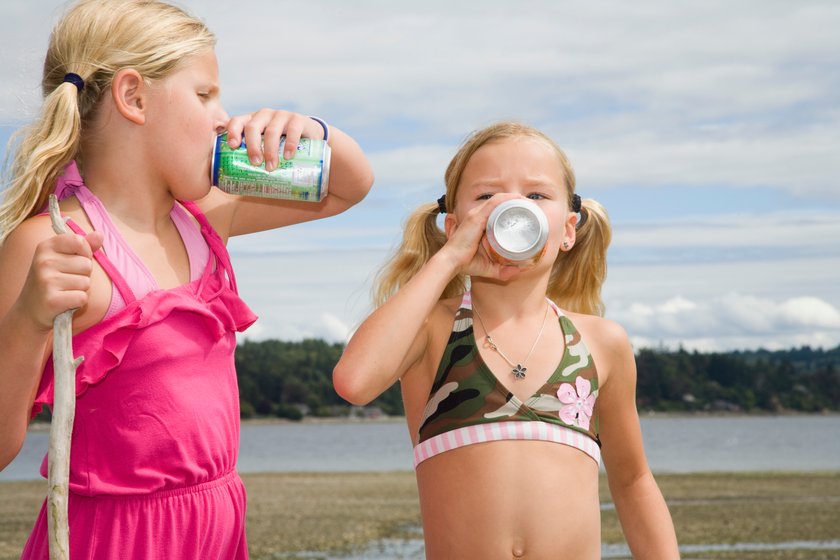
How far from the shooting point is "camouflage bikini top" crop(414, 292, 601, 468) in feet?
9.36

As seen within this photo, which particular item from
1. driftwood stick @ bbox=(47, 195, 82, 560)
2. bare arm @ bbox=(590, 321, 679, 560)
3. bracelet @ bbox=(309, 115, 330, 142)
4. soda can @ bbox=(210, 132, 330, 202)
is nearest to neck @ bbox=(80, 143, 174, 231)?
soda can @ bbox=(210, 132, 330, 202)

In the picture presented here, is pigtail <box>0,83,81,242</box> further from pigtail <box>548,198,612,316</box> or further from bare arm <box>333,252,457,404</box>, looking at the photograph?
pigtail <box>548,198,612,316</box>

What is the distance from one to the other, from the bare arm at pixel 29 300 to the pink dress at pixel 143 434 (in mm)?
136

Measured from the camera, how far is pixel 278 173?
101 inches

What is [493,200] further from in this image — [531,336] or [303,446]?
[303,446]

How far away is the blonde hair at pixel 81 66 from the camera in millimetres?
2385

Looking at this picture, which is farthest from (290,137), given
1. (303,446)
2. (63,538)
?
(303,446)

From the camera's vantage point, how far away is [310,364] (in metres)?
86.4

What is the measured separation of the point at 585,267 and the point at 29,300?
6.19ft

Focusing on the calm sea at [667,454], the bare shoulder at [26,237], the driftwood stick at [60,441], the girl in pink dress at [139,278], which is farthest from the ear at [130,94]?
the calm sea at [667,454]

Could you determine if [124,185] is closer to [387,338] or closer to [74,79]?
[74,79]

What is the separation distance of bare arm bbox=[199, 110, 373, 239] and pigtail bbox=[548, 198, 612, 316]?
0.78m

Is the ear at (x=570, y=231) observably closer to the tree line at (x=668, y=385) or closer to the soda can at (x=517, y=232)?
the soda can at (x=517, y=232)

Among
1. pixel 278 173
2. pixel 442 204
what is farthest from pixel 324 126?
pixel 442 204
